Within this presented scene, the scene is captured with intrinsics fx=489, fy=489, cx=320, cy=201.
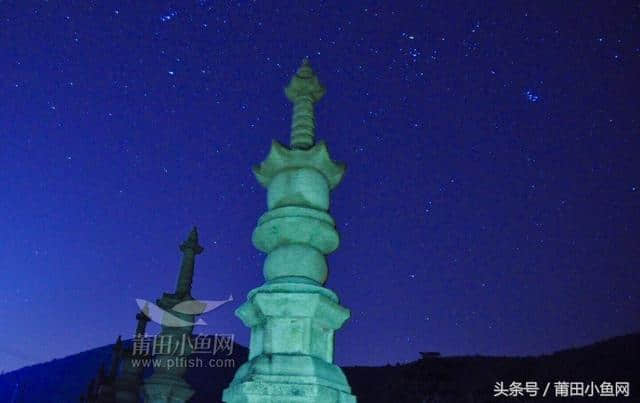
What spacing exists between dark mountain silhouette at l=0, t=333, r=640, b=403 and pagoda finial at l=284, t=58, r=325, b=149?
2048 cm

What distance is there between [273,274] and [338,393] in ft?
3.37

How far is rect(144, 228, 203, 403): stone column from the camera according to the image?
8.22 meters

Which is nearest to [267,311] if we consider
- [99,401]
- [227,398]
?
[227,398]

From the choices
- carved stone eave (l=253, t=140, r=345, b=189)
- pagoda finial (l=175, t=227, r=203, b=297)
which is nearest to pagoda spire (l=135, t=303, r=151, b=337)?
pagoda finial (l=175, t=227, r=203, b=297)

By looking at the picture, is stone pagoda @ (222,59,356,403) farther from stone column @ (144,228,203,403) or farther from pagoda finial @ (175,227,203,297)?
pagoda finial @ (175,227,203,297)

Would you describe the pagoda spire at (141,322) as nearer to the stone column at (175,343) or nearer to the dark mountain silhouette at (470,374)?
the stone column at (175,343)

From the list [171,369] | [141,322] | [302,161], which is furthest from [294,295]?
[141,322]

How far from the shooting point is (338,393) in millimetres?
3639

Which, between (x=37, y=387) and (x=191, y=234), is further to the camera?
(x=37, y=387)

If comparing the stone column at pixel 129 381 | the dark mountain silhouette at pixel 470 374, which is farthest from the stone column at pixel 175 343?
the dark mountain silhouette at pixel 470 374

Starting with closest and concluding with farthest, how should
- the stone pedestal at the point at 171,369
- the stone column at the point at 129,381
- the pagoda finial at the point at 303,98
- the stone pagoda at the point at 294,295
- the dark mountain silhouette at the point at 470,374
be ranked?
the stone pagoda at the point at 294,295
the pagoda finial at the point at 303,98
the stone pedestal at the point at 171,369
the stone column at the point at 129,381
the dark mountain silhouette at the point at 470,374

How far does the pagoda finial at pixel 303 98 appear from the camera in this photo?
4.73m

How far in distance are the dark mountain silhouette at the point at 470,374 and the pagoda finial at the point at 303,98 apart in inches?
806

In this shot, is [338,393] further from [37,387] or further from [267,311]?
[37,387]
